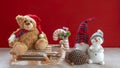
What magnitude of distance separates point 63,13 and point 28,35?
517 mm

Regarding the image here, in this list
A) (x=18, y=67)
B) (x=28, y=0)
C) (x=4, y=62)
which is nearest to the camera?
(x=18, y=67)

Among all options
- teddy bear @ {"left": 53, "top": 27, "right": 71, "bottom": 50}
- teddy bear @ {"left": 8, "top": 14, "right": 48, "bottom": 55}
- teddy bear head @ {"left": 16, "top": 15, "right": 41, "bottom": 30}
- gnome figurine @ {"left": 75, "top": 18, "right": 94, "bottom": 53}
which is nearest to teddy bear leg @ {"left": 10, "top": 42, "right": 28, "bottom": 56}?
teddy bear @ {"left": 8, "top": 14, "right": 48, "bottom": 55}

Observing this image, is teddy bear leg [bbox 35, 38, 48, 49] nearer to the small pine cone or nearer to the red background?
the small pine cone

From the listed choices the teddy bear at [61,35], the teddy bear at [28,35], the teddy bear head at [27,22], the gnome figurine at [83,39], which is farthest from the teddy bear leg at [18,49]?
the gnome figurine at [83,39]

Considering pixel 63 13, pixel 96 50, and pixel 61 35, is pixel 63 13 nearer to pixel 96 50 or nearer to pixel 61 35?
pixel 61 35

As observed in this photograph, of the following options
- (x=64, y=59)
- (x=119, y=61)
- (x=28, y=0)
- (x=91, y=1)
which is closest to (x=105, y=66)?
(x=119, y=61)

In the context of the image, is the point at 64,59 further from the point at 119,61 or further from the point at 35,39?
the point at 119,61

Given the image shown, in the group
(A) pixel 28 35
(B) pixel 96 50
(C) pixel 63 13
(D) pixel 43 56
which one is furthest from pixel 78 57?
(C) pixel 63 13

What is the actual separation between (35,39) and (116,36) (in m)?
0.82

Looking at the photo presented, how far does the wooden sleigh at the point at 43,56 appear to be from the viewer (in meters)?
1.53

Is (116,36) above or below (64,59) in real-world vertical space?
above

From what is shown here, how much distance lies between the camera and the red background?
196 cm

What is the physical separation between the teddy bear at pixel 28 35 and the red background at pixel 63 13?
411 mm

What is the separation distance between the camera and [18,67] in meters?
1.52
